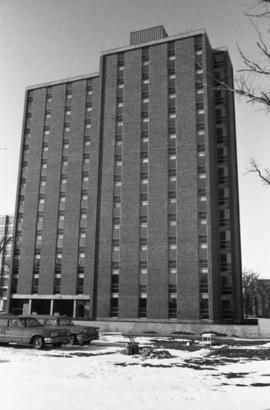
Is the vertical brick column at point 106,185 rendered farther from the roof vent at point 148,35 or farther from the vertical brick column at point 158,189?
the vertical brick column at point 158,189

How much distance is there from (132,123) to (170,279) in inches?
859

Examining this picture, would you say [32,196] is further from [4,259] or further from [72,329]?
[4,259]

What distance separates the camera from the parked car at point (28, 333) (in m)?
19.9

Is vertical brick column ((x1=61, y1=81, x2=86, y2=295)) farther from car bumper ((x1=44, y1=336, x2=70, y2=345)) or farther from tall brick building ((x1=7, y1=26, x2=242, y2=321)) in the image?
car bumper ((x1=44, y1=336, x2=70, y2=345))

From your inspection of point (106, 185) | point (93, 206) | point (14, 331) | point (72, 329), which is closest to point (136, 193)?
point (106, 185)

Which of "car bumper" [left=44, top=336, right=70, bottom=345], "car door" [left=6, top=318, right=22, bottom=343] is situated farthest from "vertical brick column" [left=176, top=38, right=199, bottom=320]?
"car door" [left=6, top=318, right=22, bottom=343]

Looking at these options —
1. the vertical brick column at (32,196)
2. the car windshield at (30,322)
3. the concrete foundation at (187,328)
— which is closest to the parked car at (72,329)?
the car windshield at (30,322)

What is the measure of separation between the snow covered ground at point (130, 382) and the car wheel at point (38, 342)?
192 centimetres

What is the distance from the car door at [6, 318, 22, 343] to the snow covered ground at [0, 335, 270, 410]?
214 cm

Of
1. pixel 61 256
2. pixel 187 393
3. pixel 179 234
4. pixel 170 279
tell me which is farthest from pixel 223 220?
pixel 187 393

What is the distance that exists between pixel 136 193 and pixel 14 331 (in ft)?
119

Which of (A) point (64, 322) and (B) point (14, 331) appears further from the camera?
(A) point (64, 322)

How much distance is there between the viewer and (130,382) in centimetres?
1137

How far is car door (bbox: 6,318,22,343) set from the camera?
20016 mm
